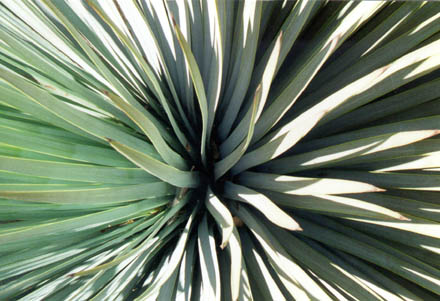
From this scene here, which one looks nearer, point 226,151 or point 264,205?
point 264,205

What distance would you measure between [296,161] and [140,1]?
0.51 m

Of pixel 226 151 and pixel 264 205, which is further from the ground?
pixel 226 151

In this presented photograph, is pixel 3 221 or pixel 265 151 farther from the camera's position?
pixel 3 221

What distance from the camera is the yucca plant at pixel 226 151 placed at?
678 mm

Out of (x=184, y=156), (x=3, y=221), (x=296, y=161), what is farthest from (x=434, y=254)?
(x=3, y=221)

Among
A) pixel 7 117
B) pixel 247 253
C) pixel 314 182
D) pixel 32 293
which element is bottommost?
pixel 32 293

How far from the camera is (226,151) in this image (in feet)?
2.70

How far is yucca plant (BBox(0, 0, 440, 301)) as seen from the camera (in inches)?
26.7

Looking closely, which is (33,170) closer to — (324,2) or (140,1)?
(140,1)

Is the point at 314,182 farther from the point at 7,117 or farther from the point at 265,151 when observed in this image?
the point at 7,117

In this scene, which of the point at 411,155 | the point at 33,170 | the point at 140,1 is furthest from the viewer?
the point at 140,1

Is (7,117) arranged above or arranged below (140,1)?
below

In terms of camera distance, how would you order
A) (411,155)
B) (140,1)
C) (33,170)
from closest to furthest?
(33,170)
(411,155)
(140,1)

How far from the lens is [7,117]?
2.60ft
